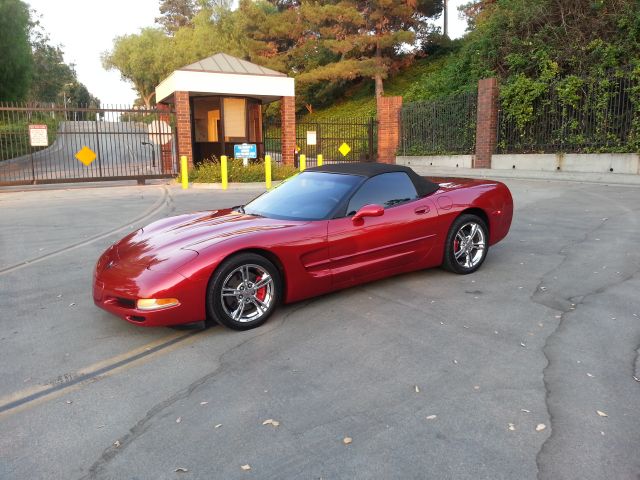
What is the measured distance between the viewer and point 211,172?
55.0ft

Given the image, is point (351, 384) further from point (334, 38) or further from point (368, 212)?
point (334, 38)

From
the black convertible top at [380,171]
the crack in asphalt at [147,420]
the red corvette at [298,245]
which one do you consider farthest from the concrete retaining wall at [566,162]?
the crack in asphalt at [147,420]

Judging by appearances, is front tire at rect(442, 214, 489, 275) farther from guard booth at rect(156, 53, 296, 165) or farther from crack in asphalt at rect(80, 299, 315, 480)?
guard booth at rect(156, 53, 296, 165)

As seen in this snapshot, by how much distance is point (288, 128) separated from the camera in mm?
20891

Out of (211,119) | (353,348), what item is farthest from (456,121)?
(353,348)

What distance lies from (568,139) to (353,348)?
15.4m

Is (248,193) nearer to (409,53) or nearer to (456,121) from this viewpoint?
(456,121)

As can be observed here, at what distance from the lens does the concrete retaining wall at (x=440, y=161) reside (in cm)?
2081

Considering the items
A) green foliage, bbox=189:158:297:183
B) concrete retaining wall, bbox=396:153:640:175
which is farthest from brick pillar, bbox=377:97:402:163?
green foliage, bbox=189:158:297:183

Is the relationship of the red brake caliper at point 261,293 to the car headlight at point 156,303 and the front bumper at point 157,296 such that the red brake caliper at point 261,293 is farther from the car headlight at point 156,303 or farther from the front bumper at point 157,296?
the car headlight at point 156,303

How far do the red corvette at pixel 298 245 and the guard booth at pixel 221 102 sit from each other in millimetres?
14096

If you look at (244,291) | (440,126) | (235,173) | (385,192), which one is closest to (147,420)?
(244,291)

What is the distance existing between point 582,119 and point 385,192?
13.6 metres

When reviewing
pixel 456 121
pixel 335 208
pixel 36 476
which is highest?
pixel 456 121
